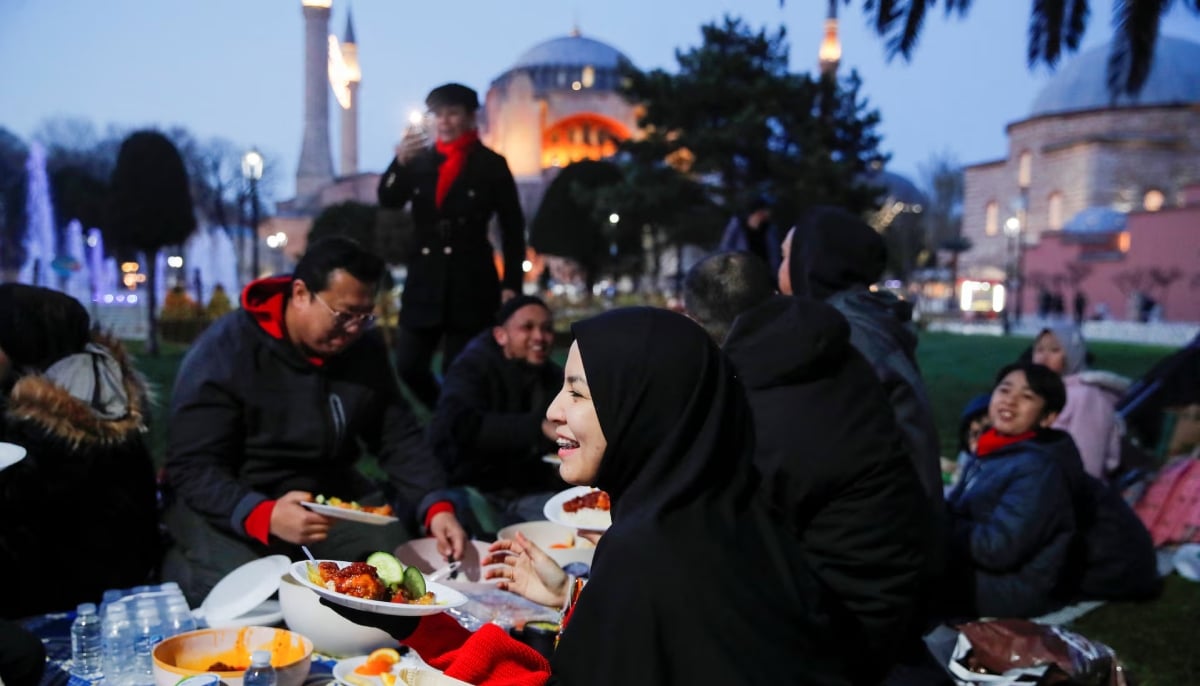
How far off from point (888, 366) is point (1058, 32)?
13.7 feet

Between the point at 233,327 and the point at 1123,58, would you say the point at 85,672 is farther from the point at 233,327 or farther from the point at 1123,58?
the point at 1123,58

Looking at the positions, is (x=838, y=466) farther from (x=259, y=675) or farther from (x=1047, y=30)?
(x=1047, y=30)

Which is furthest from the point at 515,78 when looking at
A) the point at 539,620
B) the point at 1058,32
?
the point at 539,620

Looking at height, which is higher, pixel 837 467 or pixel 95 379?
pixel 95 379

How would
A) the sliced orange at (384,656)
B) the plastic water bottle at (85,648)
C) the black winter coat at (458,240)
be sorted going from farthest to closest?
the black winter coat at (458,240)
the plastic water bottle at (85,648)
the sliced orange at (384,656)

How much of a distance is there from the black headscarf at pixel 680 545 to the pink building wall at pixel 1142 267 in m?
39.2

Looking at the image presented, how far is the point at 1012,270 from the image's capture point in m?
46.8

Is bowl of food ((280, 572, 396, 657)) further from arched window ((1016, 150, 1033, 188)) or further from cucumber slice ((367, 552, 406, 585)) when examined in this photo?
arched window ((1016, 150, 1033, 188))

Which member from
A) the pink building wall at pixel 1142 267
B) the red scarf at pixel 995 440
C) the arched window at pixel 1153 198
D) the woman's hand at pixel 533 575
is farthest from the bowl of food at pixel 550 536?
the arched window at pixel 1153 198

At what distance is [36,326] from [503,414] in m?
2.10

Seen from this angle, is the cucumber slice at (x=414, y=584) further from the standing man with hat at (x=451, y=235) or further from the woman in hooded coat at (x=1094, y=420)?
the woman in hooded coat at (x=1094, y=420)

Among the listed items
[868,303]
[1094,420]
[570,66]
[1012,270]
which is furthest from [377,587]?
[570,66]

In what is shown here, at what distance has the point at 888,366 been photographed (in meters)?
3.52

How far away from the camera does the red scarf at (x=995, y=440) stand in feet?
13.9
